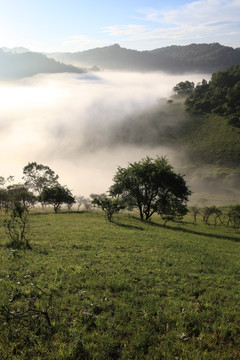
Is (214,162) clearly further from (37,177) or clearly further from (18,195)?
(18,195)

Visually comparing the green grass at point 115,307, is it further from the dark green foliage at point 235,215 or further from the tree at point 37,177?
the tree at point 37,177

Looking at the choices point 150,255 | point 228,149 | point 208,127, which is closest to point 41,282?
point 150,255

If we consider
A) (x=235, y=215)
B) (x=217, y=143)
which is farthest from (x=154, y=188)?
(x=217, y=143)

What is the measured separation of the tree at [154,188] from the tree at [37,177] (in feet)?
177

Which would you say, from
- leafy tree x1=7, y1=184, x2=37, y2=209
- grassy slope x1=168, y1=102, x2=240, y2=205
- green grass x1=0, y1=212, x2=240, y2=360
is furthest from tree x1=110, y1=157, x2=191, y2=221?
grassy slope x1=168, y1=102, x2=240, y2=205

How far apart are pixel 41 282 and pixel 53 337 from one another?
461 centimetres

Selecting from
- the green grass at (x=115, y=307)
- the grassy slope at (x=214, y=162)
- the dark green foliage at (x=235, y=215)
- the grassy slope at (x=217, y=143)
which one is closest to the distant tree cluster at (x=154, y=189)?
the dark green foliage at (x=235, y=215)

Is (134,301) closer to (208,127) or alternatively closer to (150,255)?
(150,255)

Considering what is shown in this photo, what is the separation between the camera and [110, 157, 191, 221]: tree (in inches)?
2056

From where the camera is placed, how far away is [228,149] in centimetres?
16775

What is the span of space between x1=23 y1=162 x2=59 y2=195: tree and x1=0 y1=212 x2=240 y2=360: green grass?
85867 mm

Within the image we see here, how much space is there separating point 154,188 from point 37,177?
65247mm

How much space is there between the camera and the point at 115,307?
34.5ft

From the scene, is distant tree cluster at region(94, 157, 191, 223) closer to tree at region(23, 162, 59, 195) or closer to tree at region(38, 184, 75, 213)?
tree at region(38, 184, 75, 213)
